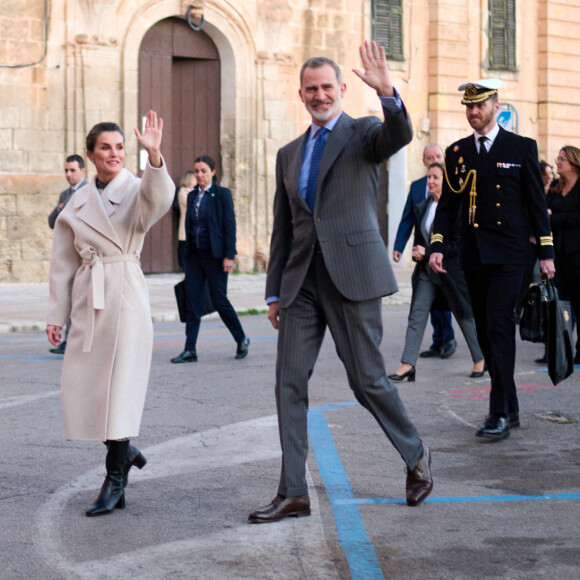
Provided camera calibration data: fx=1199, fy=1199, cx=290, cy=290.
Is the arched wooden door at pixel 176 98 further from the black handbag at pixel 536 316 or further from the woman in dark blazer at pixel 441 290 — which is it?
the black handbag at pixel 536 316

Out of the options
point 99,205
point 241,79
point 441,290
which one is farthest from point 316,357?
point 241,79

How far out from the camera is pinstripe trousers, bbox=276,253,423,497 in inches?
209

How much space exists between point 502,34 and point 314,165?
22.0 metres

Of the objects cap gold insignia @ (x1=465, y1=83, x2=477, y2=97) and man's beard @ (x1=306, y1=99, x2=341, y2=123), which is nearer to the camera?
man's beard @ (x1=306, y1=99, x2=341, y2=123)

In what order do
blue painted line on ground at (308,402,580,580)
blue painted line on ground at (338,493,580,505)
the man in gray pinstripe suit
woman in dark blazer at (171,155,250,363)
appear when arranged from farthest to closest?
1. woman in dark blazer at (171,155,250,363)
2. blue painted line on ground at (338,493,580,505)
3. the man in gray pinstripe suit
4. blue painted line on ground at (308,402,580,580)

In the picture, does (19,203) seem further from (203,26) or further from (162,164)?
(162,164)

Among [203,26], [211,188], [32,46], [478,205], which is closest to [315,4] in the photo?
[203,26]

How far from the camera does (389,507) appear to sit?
17.8 ft

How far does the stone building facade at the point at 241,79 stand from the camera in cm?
1953

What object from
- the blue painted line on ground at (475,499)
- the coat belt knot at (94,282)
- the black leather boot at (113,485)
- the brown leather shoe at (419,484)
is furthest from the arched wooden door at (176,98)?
the brown leather shoe at (419,484)

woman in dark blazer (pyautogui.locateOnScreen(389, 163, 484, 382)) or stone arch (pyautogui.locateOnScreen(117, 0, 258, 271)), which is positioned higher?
stone arch (pyautogui.locateOnScreen(117, 0, 258, 271))

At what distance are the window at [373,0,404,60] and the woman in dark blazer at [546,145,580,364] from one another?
1408cm

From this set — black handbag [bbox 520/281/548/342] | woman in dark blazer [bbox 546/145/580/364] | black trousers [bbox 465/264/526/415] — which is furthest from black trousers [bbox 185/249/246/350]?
black trousers [bbox 465/264/526/415]

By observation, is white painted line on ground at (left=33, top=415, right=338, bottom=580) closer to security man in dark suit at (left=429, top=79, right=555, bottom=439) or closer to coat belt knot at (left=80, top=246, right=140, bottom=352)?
coat belt knot at (left=80, top=246, right=140, bottom=352)
